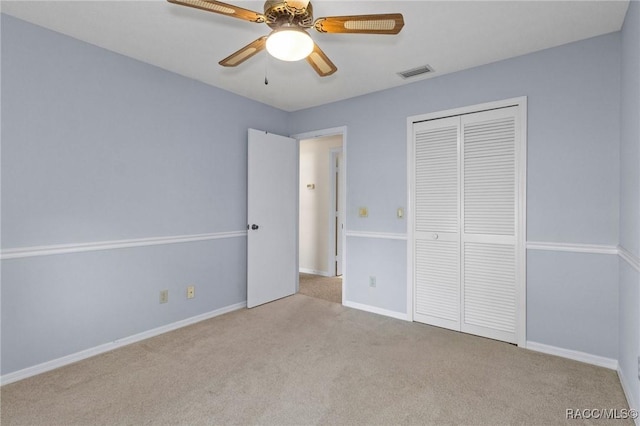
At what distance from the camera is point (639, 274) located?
1.79 m

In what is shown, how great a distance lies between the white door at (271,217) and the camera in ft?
12.6

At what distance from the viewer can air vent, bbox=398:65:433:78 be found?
3.02 meters

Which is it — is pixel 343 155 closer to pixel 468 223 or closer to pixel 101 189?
pixel 468 223

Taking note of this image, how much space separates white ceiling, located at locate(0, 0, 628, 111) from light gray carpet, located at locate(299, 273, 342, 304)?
8.64ft

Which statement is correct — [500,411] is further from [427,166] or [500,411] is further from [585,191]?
[427,166]

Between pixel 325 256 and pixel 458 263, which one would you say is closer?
pixel 458 263

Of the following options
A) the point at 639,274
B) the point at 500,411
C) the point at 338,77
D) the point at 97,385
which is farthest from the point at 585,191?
the point at 97,385

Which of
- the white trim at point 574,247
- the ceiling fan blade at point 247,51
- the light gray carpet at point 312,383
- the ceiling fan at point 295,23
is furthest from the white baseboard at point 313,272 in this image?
the ceiling fan at point 295,23

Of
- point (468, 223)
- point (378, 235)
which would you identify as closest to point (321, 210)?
point (378, 235)

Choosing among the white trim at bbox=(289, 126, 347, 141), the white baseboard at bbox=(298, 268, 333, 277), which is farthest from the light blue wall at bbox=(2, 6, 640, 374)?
the white baseboard at bbox=(298, 268, 333, 277)

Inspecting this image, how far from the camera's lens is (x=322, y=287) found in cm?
480

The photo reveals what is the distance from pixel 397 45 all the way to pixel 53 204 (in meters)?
2.86

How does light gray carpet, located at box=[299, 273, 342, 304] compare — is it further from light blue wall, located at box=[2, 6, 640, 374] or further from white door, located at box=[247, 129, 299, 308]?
light blue wall, located at box=[2, 6, 640, 374]

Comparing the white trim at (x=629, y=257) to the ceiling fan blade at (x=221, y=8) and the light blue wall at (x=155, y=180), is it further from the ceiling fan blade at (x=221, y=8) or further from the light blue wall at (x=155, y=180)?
the ceiling fan blade at (x=221, y=8)
